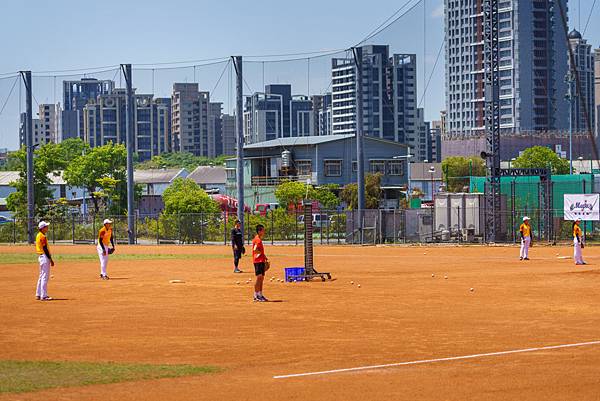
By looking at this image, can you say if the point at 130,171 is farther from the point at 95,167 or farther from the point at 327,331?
the point at 327,331

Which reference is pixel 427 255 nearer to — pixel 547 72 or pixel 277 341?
pixel 277 341

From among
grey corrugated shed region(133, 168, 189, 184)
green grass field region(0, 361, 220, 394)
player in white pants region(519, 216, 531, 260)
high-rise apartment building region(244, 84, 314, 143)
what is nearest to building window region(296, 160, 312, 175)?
high-rise apartment building region(244, 84, 314, 143)

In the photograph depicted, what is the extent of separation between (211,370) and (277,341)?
3.32 metres

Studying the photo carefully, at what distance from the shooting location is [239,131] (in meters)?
72.6

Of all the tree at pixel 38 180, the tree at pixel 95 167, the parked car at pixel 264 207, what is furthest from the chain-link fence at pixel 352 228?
the tree at pixel 95 167

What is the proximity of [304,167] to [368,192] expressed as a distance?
7.45 m

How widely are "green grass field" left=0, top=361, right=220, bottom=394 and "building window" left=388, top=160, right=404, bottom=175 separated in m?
91.1

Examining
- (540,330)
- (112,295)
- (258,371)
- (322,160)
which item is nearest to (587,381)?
(258,371)

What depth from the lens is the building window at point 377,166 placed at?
105812 millimetres

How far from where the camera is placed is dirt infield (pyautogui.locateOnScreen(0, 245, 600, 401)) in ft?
46.2

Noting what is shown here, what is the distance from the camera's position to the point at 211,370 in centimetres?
1581

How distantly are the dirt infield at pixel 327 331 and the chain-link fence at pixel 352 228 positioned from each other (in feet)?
94.3

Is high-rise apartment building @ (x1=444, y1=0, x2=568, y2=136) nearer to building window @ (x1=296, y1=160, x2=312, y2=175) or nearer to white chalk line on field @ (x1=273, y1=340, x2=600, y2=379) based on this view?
building window @ (x1=296, y1=160, x2=312, y2=175)

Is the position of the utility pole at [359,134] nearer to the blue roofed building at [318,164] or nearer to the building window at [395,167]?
the blue roofed building at [318,164]
